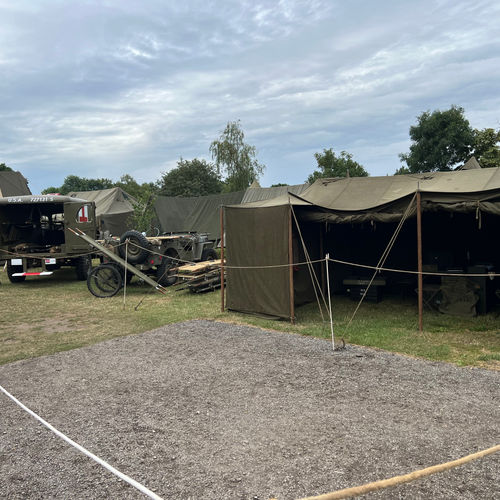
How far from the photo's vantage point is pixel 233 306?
7.97m

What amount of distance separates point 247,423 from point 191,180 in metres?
37.3

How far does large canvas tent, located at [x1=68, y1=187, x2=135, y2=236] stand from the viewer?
19250mm

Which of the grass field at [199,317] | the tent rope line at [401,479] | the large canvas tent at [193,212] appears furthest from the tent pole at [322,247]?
the large canvas tent at [193,212]

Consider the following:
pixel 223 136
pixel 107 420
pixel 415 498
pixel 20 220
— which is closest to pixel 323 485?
pixel 415 498

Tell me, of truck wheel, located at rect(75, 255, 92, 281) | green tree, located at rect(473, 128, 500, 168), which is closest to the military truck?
truck wheel, located at rect(75, 255, 92, 281)

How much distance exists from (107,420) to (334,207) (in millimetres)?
5402

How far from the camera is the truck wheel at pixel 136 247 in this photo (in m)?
10.5

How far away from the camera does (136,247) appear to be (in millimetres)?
10602

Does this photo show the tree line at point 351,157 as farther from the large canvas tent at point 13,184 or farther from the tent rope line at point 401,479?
the tent rope line at point 401,479

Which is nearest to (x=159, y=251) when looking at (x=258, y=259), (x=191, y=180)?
(x=258, y=259)

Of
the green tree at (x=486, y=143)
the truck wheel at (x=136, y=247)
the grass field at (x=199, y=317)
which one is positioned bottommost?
the grass field at (x=199, y=317)

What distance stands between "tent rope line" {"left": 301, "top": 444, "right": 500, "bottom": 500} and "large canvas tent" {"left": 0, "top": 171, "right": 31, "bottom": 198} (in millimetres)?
19645

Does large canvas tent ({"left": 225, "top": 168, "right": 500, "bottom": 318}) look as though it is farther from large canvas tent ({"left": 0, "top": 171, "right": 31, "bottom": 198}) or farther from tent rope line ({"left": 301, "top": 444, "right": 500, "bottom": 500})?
large canvas tent ({"left": 0, "top": 171, "right": 31, "bottom": 198})

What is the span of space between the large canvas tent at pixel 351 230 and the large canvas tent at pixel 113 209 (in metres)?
12.3
